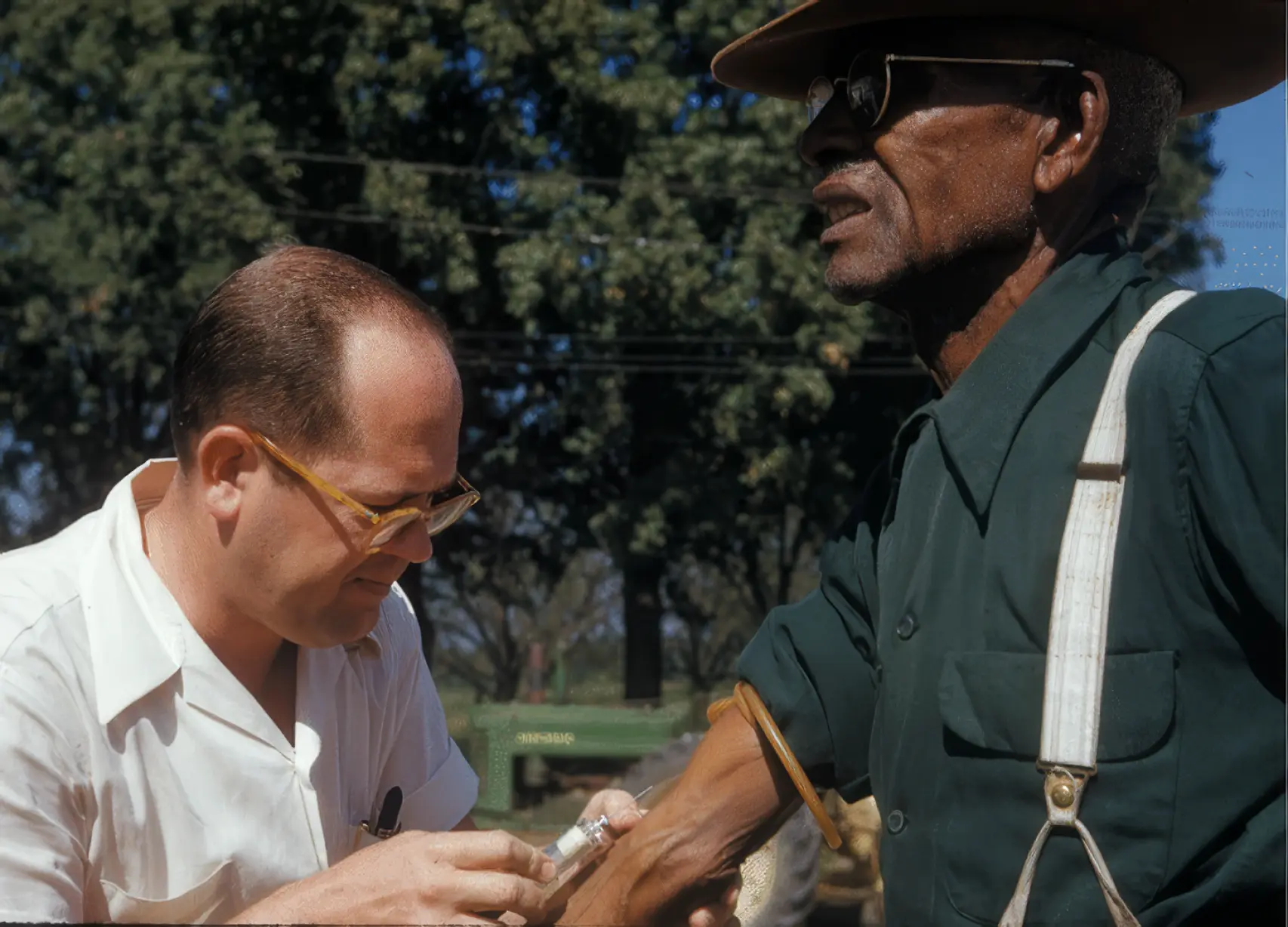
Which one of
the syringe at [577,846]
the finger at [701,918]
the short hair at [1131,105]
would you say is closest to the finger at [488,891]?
the syringe at [577,846]

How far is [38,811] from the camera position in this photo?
195 centimetres

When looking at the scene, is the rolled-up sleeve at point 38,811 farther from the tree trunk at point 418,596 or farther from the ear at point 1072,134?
the tree trunk at point 418,596

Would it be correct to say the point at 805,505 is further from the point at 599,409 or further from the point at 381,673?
the point at 381,673

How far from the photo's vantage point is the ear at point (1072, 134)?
2.13m

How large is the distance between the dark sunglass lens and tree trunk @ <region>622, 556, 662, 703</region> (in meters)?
13.7

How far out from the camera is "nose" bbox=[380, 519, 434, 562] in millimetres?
2275

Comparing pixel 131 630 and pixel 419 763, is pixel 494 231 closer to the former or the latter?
pixel 419 763

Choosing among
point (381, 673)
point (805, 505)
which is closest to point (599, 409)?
point (805, 505)

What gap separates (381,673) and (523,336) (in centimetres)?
1212

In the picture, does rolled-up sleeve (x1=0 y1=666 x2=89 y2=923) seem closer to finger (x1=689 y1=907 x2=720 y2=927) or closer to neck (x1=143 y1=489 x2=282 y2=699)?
neck (x1=143 y1=489 x2=282 y2=699)

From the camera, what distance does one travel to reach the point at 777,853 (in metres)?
4.91

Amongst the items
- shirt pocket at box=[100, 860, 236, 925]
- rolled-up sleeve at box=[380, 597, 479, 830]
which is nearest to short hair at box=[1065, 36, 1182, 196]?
rolled-up sleeve at box=[380, 597, 479, 830]

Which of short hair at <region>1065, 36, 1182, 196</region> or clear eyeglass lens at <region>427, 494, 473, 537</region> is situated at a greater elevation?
short hair at <region>1065, 36, 1182, 196</region>

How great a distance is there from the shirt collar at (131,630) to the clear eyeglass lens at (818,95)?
1216 millimetres
